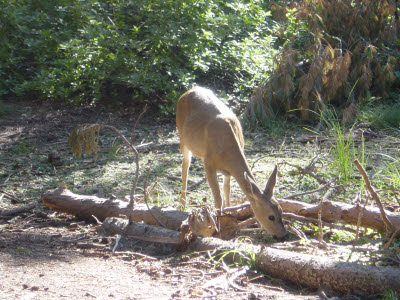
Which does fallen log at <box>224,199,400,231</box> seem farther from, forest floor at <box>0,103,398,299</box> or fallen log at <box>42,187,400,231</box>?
forest floor at <box>0,103,398,299</box>

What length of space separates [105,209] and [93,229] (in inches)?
→ 12.0

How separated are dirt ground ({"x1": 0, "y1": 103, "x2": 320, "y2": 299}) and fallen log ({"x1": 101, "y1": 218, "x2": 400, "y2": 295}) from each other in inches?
3.5

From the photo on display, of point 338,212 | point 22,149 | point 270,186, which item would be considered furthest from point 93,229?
point 22,149

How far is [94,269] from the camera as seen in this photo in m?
4.14

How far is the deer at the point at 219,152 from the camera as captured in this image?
498cm

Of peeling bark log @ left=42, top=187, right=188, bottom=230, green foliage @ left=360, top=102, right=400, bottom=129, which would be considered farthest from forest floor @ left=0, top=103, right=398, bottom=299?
green foliage @ left=360, top=102, right=400, bottom=129

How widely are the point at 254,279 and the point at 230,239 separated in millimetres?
1063

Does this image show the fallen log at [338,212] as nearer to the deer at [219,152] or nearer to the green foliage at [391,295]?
the deer at [219,152]

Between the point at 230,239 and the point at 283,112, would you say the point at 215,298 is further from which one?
the point at 283,112

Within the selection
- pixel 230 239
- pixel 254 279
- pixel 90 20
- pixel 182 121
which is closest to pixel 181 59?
pixel 90 20

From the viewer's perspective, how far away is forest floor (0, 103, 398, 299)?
3699 mm

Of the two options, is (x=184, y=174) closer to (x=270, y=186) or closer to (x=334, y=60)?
(x=270, y=186)

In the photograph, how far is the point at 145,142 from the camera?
9.14 meters

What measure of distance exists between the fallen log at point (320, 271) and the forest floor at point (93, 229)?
0.09m
